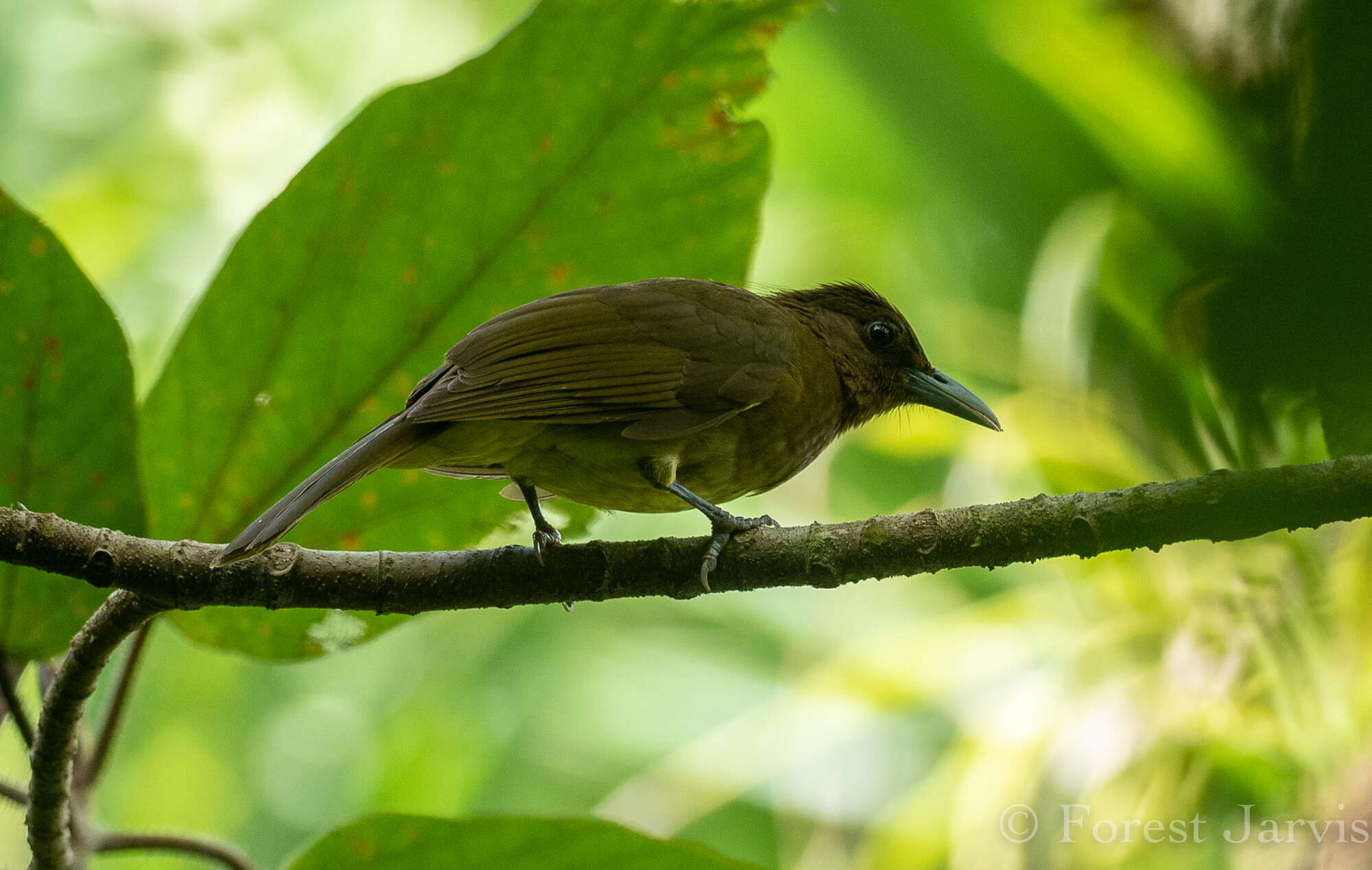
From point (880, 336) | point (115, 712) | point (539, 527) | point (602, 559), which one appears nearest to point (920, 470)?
point (880, 336)

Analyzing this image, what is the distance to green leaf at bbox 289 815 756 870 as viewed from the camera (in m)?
1.83

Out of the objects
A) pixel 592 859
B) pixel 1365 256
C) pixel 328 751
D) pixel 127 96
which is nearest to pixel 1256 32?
pixel 1365 256

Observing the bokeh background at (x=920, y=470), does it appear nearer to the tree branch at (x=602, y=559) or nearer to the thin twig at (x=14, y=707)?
the tree branch at (x=602, y=559)

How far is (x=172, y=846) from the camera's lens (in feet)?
6.34

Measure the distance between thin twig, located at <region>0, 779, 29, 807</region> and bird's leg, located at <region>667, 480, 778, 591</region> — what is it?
1146mm

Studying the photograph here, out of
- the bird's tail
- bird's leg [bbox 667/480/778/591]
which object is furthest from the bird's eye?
the bird's tail

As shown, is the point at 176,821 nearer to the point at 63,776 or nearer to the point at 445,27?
the point at 63,776

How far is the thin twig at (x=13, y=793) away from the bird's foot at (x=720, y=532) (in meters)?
1.14

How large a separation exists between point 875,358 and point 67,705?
2.01 m

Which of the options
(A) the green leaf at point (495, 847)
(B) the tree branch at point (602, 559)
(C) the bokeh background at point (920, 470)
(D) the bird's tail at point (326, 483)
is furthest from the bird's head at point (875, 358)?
(A) the green leaf at point (495, 847)

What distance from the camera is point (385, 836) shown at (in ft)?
6.15

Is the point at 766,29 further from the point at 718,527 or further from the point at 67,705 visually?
the point at 67,705

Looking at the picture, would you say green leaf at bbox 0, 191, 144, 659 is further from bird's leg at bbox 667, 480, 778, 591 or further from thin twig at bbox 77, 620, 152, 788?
bird's leg at bbox 667, 480, 778, 591

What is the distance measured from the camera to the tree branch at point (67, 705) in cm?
175
